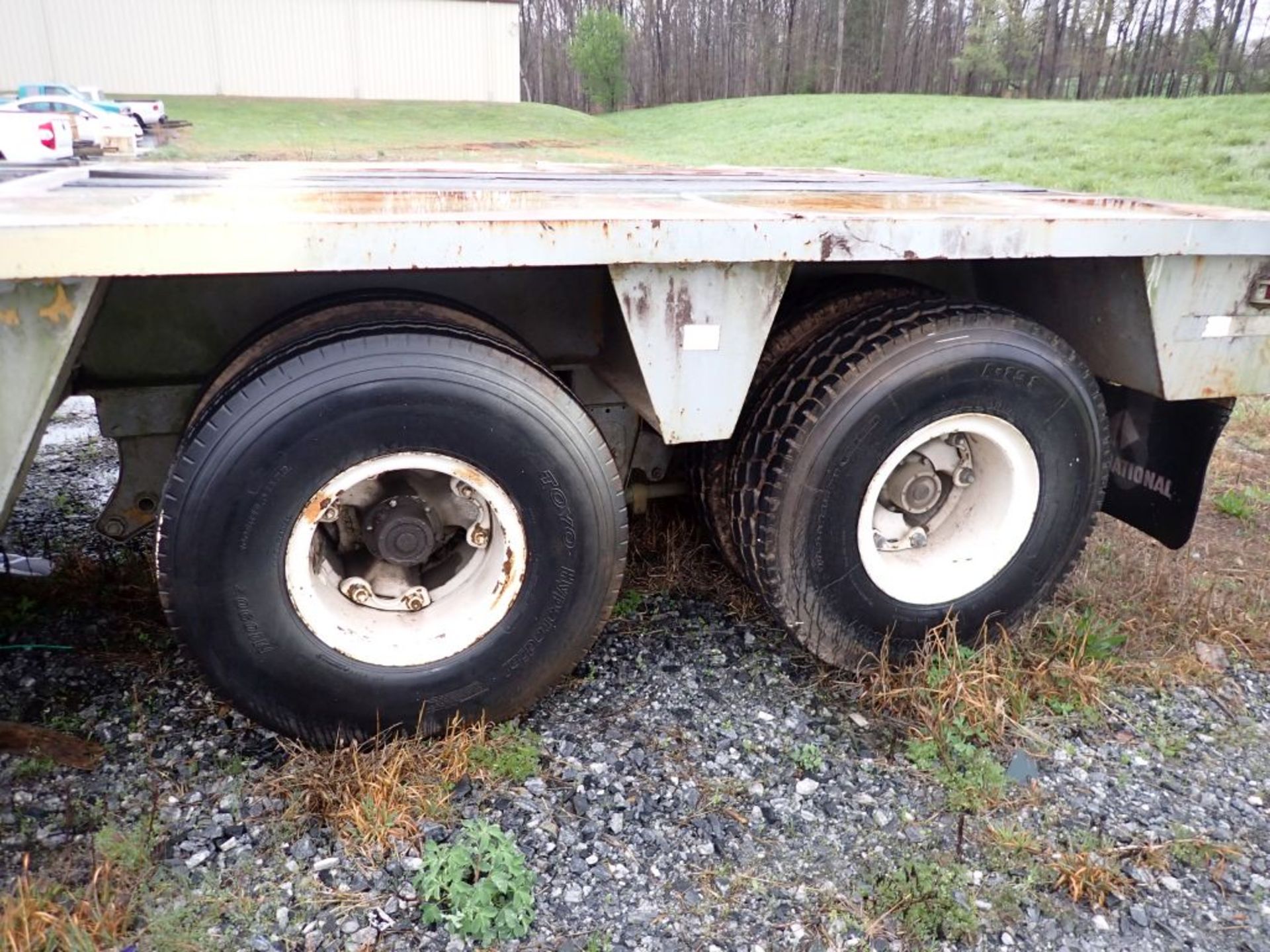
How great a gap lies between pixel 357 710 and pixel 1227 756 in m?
2.45

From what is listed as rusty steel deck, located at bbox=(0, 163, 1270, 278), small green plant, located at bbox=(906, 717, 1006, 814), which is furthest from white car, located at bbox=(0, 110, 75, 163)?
small green plant, located at bbox=(906, 717, 1006, 814)

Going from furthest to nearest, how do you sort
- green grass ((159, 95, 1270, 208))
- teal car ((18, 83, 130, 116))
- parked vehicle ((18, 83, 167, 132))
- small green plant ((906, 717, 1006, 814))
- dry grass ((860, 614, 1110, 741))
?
parked vehicle ((18, 83, 167, 132)) → teal car ((18, 83, 130, 116)) → green grass ((159, 95, 1270, 208)) → dry grass ((860, 614, 1110, 741)) → small green plant ((906, 717, 1006, 814))

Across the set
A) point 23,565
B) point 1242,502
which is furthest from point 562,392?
point 1242,502

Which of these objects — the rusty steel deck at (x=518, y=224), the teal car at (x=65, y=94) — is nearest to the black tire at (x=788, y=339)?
the rusty steel deck at (x=518, y=224)

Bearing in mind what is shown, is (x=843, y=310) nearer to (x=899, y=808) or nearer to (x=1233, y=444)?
(x=899, y=808)

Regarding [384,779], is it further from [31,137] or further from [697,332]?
[31,137]

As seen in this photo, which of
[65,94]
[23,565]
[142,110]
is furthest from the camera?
[142,110]

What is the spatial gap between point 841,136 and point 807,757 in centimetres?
2352

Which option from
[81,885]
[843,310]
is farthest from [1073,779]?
[81,885]

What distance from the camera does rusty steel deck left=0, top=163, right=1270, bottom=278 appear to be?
6.78 ft

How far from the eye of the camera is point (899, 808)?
261 centimetres

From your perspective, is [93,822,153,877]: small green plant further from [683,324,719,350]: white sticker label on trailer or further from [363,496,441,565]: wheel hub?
[683,324,719,350]: white sticker label on trailer

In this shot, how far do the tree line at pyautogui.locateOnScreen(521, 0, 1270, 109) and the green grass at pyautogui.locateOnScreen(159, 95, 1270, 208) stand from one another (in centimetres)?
476

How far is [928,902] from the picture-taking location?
2.28 m
